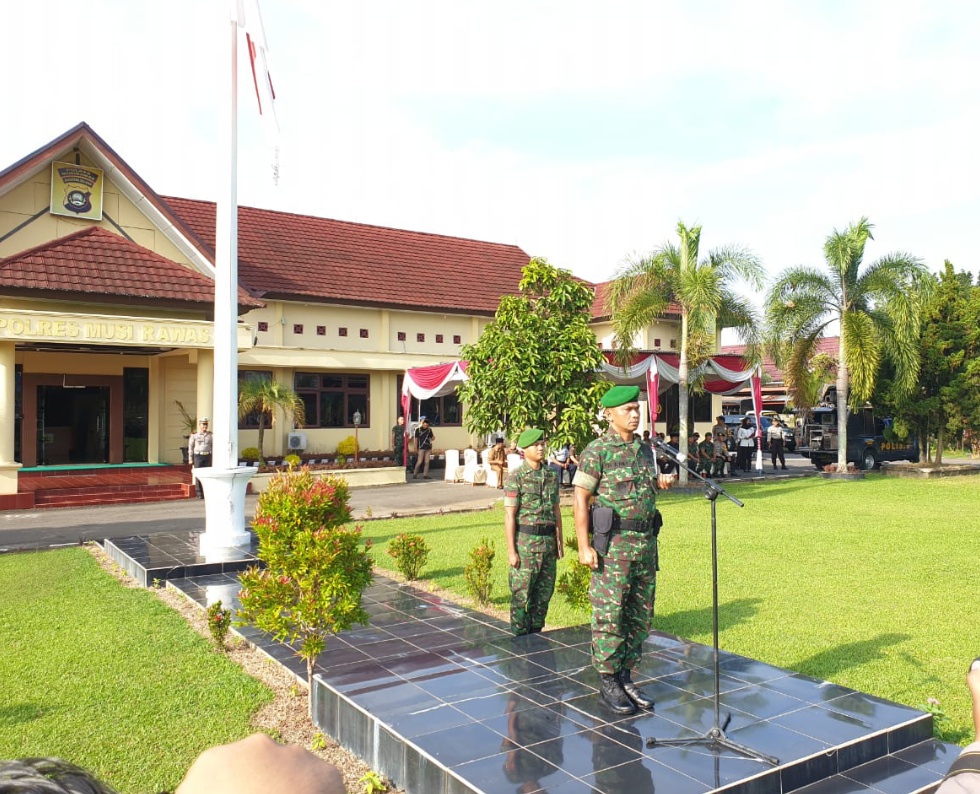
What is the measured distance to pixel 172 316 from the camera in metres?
18.3

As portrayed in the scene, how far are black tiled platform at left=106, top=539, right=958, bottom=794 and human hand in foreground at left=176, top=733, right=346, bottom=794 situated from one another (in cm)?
275

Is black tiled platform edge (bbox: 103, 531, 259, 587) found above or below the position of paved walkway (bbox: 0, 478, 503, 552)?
above

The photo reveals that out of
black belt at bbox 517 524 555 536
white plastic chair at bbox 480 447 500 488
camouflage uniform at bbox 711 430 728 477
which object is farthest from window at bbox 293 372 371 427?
black belt at bbox 517 524 555 536

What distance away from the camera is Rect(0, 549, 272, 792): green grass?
14.1ft

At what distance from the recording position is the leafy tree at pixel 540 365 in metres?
13.5

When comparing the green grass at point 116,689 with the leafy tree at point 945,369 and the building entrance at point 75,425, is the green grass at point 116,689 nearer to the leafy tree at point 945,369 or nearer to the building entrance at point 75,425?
the building entrance at point 75,425

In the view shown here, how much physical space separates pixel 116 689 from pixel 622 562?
3.49 metres

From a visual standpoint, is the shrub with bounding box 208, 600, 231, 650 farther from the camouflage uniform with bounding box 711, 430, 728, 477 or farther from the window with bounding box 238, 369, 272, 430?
the camouflage uniform with bounding box 711, 430, 728, 477

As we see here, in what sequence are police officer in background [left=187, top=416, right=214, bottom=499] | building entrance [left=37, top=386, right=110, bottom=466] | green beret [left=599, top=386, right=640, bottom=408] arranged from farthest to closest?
1. building entrance [left=37, top=386, right=110, bottom=466]
2. police officer in background [left=187, top=416, right=214, bottom=499]
3. green beret [left=599, top=386, right=640, bottom=408]

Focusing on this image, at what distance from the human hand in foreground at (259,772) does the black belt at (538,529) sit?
4.96 meters

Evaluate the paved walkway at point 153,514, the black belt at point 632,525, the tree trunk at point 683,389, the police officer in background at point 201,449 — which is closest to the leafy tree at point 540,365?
the paved walkway at point 153,514

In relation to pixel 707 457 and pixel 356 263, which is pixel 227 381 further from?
pixel 356 263

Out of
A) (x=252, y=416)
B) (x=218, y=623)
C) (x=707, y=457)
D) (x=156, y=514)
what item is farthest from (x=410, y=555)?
(x=252, y=416)

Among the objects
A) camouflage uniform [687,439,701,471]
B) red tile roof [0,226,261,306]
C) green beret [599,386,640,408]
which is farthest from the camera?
camouflage uniform [687,439,701,471]
